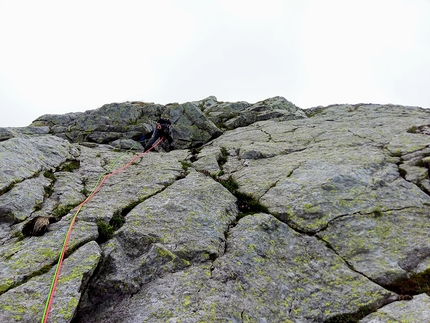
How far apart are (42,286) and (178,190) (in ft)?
20.5

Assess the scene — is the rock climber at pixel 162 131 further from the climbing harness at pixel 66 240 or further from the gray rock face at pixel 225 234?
the climbing harness at pixel 66 240

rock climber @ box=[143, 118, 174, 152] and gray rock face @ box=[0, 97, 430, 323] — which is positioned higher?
rock climber @ box=[143, 118, 174, 152]

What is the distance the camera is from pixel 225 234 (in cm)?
993

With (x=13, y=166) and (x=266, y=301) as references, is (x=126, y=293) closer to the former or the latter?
(x=266, y=301)

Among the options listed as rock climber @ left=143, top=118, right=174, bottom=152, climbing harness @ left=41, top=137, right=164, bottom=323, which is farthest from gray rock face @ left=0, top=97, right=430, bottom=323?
rock climber @ left=143, top=118, right=174, bottom=152

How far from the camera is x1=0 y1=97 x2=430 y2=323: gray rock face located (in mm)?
7332

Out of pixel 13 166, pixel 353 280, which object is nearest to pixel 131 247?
pixel 353 280

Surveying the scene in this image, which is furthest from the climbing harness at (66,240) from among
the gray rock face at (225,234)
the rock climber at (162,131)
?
the rock climber at (162,131)

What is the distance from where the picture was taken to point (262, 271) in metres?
8.53

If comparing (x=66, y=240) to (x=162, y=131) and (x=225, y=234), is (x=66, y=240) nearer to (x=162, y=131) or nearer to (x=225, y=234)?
(x=225, y=234)

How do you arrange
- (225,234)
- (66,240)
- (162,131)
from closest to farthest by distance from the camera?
(66,240) → (225,234) → (162,131)

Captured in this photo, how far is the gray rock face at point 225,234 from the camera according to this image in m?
7.33

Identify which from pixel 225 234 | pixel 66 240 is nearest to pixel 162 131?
pixel 225 234

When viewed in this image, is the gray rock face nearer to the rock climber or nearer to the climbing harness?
the climbing harness
